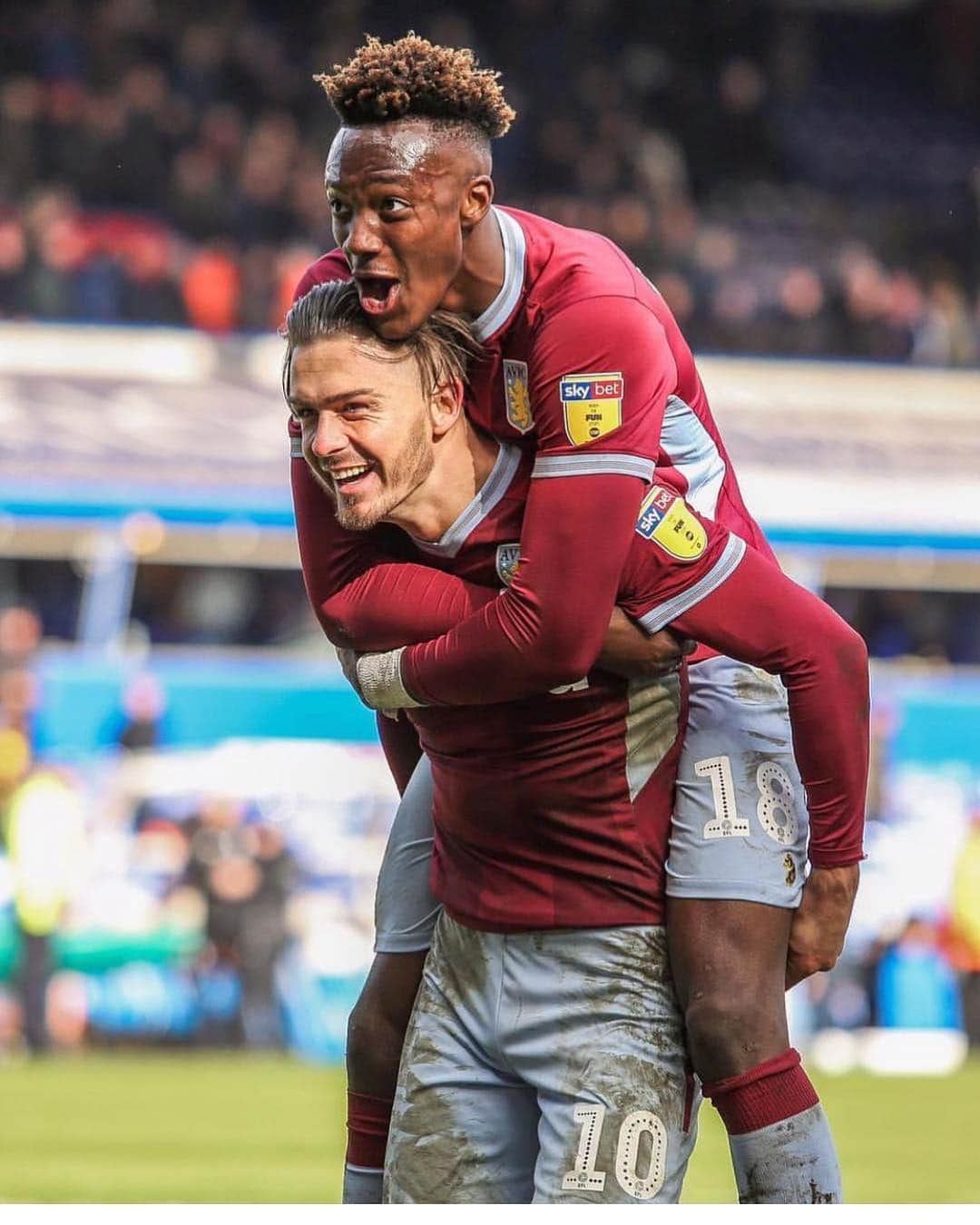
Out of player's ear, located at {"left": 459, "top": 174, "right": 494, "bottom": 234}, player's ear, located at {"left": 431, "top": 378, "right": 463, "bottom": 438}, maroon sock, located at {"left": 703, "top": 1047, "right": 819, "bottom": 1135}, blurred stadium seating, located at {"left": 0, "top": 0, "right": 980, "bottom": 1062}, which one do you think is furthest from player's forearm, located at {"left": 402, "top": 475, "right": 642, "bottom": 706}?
blurred stadium seating, located at {"left": 0, "top": 0, "right": 980, "bottom": 1062}

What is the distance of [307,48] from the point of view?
1576 centimetres

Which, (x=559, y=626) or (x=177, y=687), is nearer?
(x=559, y=626)

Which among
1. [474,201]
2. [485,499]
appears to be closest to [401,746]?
[485,499]

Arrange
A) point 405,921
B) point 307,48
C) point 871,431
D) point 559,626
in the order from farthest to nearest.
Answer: point 307,48
point 871,431
point 405,921
point 559,626

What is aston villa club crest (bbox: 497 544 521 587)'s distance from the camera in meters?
3.06

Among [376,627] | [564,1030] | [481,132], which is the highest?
[481,132]

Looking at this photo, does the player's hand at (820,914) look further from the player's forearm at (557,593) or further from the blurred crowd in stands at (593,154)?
the blurred crowd in stands at (593,154)

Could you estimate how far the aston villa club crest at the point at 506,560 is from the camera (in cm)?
306

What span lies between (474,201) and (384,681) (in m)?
0.72

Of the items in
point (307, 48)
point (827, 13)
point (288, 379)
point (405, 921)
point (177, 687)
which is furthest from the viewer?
point (827, 13)

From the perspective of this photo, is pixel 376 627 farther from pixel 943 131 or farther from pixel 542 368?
pixel 943 131

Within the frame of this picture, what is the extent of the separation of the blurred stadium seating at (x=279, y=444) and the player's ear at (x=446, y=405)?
819 cm
